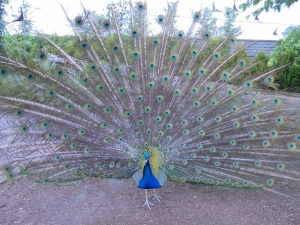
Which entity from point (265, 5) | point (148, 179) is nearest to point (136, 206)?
point (148, 179)

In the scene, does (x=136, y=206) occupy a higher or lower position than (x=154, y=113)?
lower

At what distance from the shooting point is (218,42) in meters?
4.03

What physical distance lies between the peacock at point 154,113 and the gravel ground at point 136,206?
0.34 m

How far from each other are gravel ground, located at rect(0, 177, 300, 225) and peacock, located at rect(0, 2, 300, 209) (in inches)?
13.4

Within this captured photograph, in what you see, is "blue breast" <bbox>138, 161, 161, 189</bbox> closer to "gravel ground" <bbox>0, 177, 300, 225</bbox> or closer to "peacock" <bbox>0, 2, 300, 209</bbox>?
"peacock" <bbox>0, 2, 300, 209</bbox>

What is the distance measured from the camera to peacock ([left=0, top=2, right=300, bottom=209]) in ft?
12.1

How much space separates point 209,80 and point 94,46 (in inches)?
59.3

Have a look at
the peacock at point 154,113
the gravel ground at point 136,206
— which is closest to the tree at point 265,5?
the peacock at point 154,113

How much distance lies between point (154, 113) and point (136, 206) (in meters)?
1.25

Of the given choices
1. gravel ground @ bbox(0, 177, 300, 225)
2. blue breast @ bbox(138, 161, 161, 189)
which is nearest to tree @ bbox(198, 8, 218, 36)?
blue breast @ bbox(138, 161, 161, 189)

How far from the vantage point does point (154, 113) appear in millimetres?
3943

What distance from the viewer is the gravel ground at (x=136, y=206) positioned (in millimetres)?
3746

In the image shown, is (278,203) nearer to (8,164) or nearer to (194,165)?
(194,165)

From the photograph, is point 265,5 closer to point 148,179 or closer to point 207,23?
point 207,23
